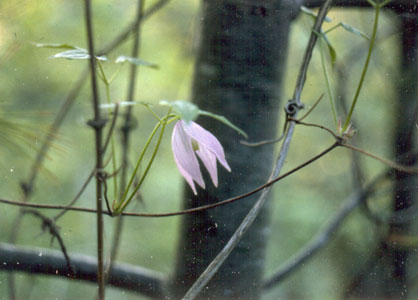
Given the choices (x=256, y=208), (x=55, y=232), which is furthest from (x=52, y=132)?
(x=256, y=208)

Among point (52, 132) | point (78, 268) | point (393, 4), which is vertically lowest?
point (78, 268)

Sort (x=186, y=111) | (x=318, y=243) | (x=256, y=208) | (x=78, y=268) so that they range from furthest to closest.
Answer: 1. (x=318, y=243)
2. (x=78, y=268)
3. (x=256, y=208)
4. (x=186, y=111)

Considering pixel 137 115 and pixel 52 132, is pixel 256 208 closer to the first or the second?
pixel 52 132

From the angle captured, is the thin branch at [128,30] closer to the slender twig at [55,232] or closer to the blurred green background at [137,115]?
the blurred green background at [137,115]

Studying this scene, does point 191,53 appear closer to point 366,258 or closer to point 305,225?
point 366,258

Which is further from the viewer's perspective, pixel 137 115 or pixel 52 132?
pixel 137 115

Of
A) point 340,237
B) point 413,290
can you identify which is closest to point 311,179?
point 340,237
